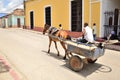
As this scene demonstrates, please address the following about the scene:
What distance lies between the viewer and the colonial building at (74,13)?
1419 cm

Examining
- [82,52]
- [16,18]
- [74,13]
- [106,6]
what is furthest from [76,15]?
[16,18]

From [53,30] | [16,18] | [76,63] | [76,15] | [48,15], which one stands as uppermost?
[16,18]

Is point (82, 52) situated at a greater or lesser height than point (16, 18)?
lesser

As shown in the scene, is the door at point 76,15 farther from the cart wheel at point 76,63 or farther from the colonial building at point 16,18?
the colonial building at point 16,18

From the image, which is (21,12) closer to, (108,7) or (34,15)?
(34,15)

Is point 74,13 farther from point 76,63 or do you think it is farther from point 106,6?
point 76,63

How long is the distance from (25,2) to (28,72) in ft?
93.1

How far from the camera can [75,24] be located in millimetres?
17734

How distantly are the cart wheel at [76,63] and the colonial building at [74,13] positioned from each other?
27.1 feet

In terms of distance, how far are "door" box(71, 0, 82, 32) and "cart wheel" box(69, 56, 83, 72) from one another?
418 inches

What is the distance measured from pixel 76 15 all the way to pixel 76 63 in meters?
11.7

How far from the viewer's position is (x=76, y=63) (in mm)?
6434

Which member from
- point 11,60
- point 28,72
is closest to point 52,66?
point 28,72

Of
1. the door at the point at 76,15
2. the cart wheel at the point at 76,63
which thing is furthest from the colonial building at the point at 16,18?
the cart wheel at the point at 76,63
